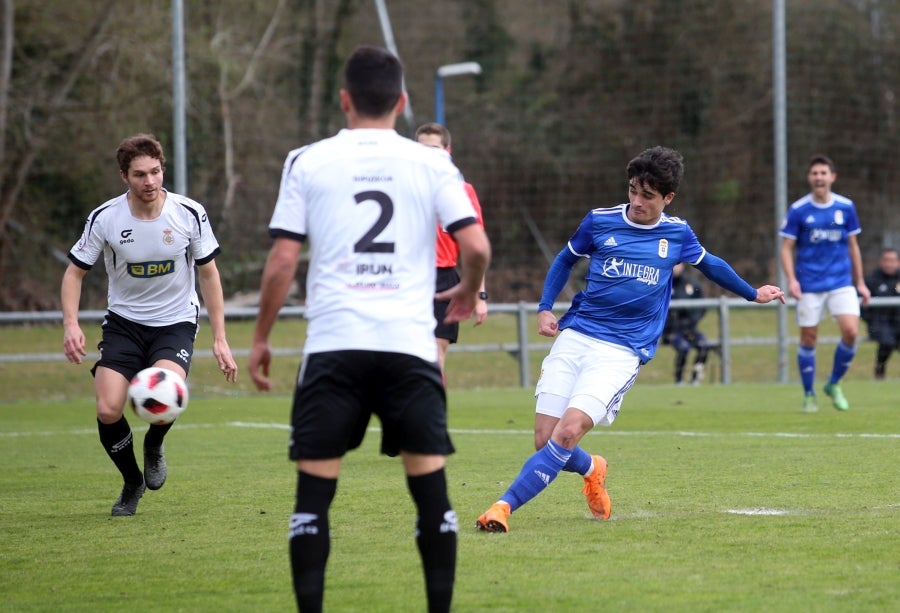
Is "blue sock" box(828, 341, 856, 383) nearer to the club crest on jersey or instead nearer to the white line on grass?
the white line on grass

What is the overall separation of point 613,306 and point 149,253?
2578 mm

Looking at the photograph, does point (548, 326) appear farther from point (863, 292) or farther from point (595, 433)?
point (863, 292)

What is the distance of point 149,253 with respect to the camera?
23.7 feet

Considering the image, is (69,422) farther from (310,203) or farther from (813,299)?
(310,203)

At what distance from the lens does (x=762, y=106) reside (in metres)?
32.3

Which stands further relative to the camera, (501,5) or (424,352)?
(501,5)

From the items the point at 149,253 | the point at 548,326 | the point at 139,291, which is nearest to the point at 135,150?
the point at 149,253

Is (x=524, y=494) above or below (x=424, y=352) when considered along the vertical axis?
below

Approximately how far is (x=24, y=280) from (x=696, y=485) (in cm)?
1494

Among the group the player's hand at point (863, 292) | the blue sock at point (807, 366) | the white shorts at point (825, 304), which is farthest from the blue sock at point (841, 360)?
the player's hand at point (863, 292)

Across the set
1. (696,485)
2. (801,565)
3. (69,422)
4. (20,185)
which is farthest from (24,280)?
(801,565)

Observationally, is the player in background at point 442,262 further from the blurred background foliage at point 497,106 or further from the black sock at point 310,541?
the blurred background foliage at point 497,106

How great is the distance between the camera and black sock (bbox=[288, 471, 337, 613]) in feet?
13.5

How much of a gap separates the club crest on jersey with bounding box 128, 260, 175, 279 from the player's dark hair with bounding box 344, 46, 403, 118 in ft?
10.7
